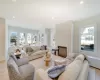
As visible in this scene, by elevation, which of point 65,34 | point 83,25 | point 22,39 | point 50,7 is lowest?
point 22,39

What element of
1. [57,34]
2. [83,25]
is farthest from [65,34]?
[83,25]

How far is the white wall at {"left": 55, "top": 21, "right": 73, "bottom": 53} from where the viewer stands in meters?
5.65

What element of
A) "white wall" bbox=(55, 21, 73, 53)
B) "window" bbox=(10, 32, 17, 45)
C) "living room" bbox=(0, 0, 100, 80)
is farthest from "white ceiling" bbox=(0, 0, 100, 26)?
"window" bbox=(10, 32, 17, 45)

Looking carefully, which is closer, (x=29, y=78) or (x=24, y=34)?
(x=29, y=78)

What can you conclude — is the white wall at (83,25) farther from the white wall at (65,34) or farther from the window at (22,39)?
the window at (22,39)

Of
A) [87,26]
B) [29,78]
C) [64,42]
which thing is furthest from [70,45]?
[29,78]

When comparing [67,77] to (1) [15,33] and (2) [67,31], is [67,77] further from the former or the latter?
(1) [15,33]

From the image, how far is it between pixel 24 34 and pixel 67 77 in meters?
6.91

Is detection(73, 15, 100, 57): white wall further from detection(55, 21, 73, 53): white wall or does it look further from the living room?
detection(55, 21, 73, 53): white wall

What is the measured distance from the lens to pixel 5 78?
289 cm

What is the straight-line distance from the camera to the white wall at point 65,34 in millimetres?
5654

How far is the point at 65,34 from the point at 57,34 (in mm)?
979

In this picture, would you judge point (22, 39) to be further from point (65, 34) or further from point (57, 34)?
point (65, 34)

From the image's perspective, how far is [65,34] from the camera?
605 cm
